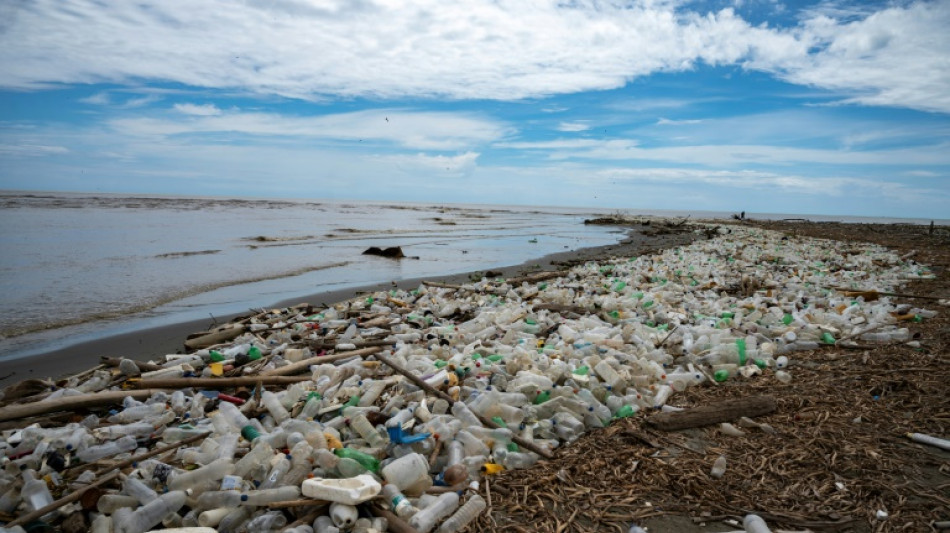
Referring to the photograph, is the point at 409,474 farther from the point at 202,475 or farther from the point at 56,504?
the point at 56,504

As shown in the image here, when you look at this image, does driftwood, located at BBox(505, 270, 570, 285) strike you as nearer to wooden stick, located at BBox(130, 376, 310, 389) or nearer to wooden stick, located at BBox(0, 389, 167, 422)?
wooden stick, located at BBox(130, 376, 310, 389)

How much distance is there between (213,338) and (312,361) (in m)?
2.45

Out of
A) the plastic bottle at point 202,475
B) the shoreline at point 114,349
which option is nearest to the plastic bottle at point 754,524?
the plastic bottle at point 202,475

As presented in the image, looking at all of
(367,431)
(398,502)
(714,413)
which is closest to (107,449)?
(367,431)

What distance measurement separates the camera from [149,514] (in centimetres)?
244

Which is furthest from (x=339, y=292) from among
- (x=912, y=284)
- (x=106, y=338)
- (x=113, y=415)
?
(x=912, y=284)

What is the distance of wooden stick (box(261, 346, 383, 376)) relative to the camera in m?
4.55

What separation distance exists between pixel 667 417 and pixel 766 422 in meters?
0.72

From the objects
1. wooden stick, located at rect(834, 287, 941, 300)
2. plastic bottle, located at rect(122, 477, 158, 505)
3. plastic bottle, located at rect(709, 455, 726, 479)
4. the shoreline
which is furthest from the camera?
wooden stick, located at rect(834, 287, 941, 300)

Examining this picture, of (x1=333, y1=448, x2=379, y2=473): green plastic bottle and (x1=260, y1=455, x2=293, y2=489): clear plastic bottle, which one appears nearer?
(x1=260, y1=455, x2=293, y2=489): clear plastic bottle

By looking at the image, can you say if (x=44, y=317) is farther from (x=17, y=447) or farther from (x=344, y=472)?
(x=344, y=472)

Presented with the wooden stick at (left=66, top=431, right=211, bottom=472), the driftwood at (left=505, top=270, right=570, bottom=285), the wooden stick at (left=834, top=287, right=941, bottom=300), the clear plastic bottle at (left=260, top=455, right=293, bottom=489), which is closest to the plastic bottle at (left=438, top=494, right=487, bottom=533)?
the clear plastic bottle at (left=260, top=455, right=293, bottom=489)

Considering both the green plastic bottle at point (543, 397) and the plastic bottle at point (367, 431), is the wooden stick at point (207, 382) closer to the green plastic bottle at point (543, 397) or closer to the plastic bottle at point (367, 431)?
the plastic bottle at point (367, 431)

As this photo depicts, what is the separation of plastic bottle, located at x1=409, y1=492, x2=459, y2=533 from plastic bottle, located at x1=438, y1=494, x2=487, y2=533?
46 millimetres
